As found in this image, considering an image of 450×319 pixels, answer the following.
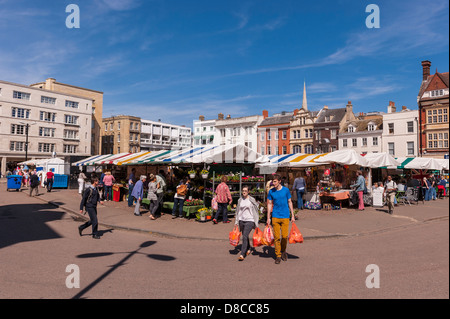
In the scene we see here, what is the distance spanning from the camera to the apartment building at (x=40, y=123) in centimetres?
5306

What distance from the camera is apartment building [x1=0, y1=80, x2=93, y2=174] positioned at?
53062mm

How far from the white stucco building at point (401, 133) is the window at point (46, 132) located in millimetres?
57195

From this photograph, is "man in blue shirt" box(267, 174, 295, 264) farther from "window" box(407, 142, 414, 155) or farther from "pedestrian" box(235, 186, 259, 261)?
"window" box(407, 142, 414, 155)

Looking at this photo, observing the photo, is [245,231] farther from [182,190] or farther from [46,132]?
[46,132]

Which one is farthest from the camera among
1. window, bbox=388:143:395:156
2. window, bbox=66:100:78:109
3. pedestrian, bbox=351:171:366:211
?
window, bbox=66:100:78:109

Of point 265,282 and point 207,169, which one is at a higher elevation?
point 207,169

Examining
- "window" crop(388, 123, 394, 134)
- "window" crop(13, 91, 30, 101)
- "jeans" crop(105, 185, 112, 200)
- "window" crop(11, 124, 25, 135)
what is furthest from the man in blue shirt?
"window" crop(13, 91, 30, 101)

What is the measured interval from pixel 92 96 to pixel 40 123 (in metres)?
17.8

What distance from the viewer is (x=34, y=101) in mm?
56938

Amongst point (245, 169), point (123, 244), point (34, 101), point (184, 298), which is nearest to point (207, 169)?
point (245, 169)

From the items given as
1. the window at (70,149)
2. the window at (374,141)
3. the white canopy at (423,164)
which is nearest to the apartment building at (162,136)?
the window at (70,149)

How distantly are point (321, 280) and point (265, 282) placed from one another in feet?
3.28
